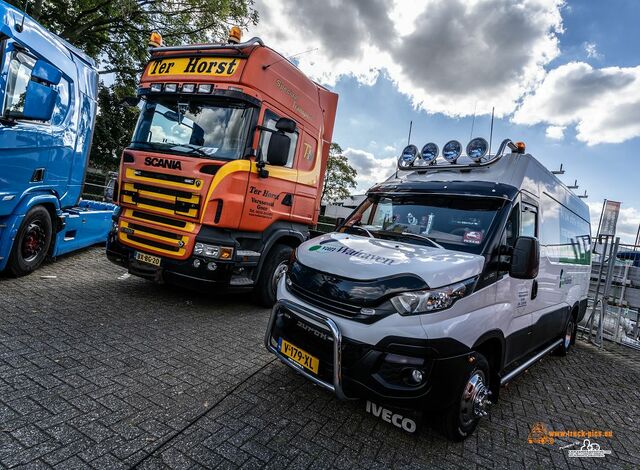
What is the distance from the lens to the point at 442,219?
340cm

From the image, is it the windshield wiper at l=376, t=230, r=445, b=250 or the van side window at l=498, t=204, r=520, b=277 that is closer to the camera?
the van side window at l=498, t=204, r=520, b=277

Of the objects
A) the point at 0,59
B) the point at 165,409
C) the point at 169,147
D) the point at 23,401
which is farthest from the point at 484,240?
the point at 0,59

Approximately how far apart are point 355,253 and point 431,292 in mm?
702

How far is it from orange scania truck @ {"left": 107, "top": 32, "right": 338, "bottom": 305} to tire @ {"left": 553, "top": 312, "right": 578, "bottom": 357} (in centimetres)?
472

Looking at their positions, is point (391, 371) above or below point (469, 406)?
above

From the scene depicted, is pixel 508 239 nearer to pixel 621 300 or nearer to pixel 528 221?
pixel 528 221

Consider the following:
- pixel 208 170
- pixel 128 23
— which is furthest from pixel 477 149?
pixel 128 23

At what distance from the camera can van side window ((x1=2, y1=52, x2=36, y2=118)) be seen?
4395 millimetres

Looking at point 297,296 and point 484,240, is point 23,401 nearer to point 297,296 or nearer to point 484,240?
point 297,296

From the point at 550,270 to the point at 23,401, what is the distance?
205 inches

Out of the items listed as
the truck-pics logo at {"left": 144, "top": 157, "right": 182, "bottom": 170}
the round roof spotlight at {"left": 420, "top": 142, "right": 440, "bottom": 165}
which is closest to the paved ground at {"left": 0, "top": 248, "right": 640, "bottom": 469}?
the truck-pics logo at {"left": 144, "top": 157, "right": 182, "bottom": 170}

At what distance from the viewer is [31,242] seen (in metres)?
5.48

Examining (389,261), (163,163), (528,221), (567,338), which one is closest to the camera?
(389,261)

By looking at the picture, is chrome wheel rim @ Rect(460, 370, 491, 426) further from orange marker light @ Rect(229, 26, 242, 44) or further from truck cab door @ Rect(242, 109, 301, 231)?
orange marker light @ Rect(229, 26, 242, 44)
